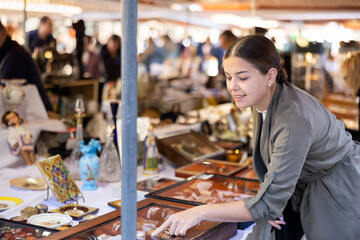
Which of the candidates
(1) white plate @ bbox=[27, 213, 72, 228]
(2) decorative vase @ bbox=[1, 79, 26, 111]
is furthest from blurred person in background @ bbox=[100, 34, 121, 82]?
(1) white plate @ bbox=[27, 213, 72, 228]

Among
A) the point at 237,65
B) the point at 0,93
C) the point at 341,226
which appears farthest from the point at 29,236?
the point at 0,93

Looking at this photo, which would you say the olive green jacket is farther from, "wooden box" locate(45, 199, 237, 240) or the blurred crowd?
the blurred crowd

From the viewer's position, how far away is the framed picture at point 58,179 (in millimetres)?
2105

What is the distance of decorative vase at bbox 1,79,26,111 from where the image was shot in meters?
2.78

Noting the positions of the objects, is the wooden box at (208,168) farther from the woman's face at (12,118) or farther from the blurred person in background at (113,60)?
the blurred person in background at (113,60)

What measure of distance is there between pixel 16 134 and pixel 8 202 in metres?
0.59

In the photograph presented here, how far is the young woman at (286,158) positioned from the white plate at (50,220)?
496mm

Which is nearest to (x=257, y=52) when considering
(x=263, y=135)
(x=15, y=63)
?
(x=263, y=135)

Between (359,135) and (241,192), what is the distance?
0.99m

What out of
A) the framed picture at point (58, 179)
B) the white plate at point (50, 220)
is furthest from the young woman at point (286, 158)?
the framed picture at point (58, 179)

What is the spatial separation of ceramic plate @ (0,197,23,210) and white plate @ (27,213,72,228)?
26 centimetres

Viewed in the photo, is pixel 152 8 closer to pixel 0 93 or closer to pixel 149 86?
pixel 149 86

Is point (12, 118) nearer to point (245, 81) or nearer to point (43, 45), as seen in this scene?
point (245, 81)

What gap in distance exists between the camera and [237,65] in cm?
152
